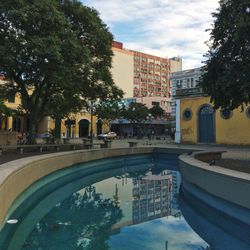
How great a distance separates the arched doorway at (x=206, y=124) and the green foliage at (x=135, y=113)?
30519 mm

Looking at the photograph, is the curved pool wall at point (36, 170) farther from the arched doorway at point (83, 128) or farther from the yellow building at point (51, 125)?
the arched doorway at point (83, 128)

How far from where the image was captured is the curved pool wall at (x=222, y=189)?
34.4 ft

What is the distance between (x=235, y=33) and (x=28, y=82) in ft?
49.8

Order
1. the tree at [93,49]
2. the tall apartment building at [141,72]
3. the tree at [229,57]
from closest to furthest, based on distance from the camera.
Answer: the tree at [229,57]
the tree at [93,49]
the tall apartment building at [141,72]

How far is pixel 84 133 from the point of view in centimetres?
7550

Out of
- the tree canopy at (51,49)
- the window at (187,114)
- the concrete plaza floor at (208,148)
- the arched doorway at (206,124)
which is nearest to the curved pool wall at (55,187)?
the concrete plaza floor at (208,148)

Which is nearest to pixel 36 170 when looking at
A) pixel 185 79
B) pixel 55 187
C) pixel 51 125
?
pixel 55 187

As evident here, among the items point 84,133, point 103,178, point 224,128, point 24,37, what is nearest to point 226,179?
point 103,178

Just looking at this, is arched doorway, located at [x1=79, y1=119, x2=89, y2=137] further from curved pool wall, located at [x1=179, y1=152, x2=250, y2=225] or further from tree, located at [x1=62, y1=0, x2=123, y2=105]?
curved pool wall, located at [x1=179, y1=152, x2=250, y2=225]

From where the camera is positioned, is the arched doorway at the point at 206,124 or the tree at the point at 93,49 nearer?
the tree at the point at 93,49

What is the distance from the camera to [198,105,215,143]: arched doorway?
41.2 m

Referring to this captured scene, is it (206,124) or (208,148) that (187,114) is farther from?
(208,148)

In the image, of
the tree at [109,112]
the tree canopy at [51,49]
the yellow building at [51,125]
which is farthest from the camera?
the tree at [109,112]

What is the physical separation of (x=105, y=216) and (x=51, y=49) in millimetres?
→ 12246
